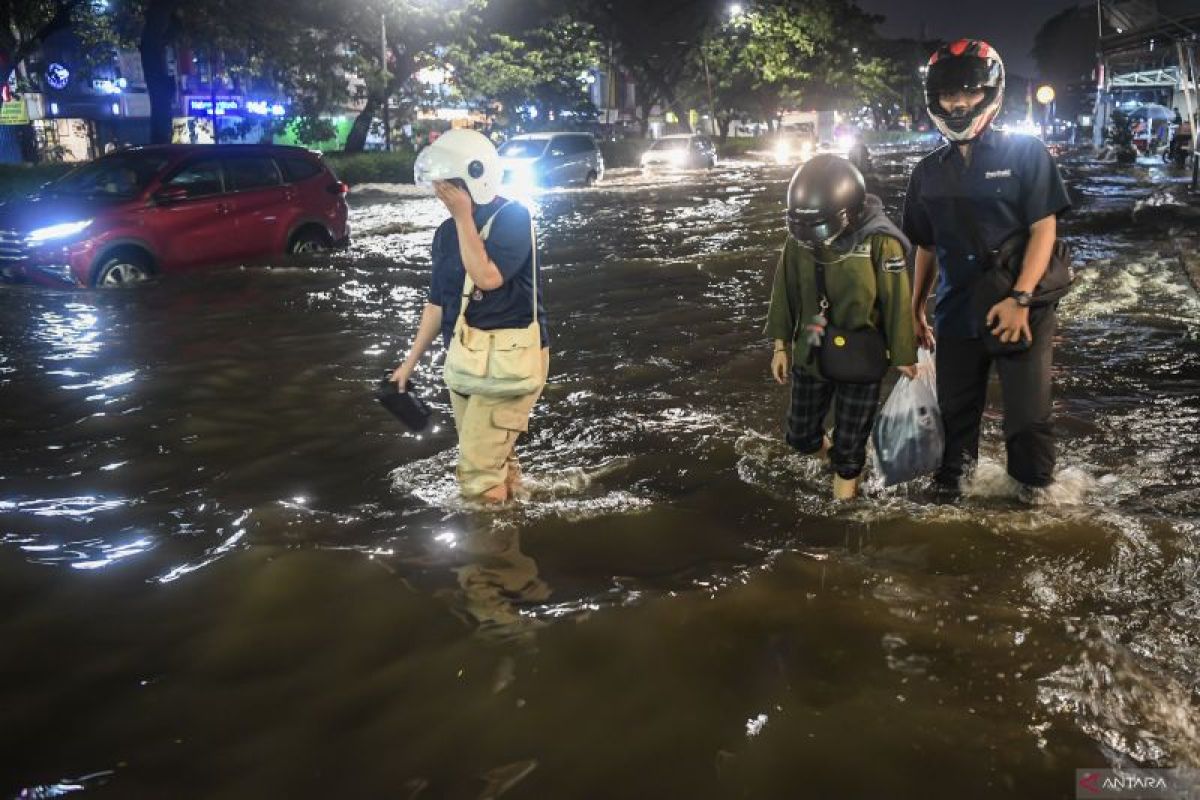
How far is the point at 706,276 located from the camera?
12.1 metres

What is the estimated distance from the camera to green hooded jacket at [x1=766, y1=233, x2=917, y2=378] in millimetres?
3871

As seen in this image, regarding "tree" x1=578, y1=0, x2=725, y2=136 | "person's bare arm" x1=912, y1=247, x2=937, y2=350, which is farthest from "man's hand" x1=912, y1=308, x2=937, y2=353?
"tree" x1=578, y1=0, x2=725, y2=136

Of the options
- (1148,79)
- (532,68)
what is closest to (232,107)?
(532,68)

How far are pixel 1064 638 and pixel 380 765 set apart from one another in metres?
2.26

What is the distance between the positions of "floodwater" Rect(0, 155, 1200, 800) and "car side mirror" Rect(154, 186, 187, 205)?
Result: 431cm

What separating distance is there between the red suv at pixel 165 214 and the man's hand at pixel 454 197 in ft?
27.3

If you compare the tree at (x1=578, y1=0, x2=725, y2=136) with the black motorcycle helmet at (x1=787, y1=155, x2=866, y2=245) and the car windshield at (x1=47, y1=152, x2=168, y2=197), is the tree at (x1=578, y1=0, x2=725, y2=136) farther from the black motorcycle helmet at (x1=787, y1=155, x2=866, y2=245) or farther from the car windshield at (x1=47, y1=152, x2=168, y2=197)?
the black motorcycle helmet at (x1=787, y1=155, x2=866, y2=245)

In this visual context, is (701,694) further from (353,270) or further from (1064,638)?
(353,270)

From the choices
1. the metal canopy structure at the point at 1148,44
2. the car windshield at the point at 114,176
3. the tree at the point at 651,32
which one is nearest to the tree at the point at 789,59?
the tree at the point at 651,32

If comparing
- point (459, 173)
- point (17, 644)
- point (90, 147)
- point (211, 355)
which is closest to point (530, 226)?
point (459, 173)

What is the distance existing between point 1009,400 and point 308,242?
11065mm

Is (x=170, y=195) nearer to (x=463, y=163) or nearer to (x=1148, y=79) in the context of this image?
(x=463, y=163)

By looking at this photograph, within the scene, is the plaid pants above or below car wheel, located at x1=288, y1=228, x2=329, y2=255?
below

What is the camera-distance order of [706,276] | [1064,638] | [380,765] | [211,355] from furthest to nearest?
[706,276] < [211,355] < [1064,638] < [380,765]
